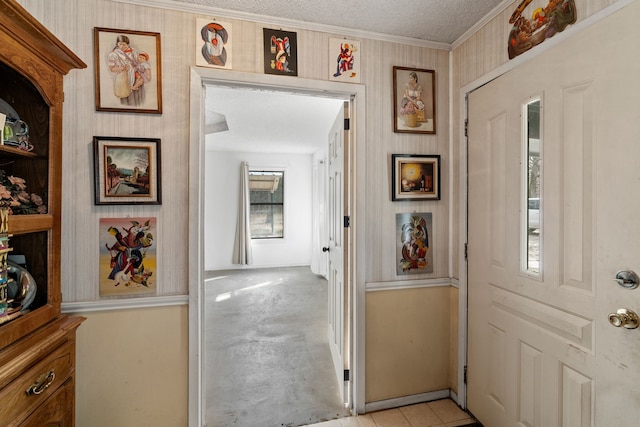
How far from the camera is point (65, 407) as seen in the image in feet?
4.00

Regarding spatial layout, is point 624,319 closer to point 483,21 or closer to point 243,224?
point 483,21

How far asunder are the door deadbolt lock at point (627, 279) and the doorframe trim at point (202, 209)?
Answer: 118 centimetres

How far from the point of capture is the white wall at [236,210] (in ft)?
19.8

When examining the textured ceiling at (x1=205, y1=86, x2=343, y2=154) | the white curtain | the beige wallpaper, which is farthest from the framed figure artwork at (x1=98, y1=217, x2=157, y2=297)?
the white curtain

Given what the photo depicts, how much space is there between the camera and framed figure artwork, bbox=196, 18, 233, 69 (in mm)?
1649

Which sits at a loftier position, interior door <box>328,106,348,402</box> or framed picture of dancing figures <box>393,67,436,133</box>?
framed picture of dancing figures <box>393,67,436,133</box>

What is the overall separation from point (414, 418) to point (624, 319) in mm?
1329

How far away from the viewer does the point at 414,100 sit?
77.4 inches

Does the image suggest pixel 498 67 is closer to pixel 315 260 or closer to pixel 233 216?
pixel 315 260

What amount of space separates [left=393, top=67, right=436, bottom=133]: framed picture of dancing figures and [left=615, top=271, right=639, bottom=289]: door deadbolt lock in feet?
4.13

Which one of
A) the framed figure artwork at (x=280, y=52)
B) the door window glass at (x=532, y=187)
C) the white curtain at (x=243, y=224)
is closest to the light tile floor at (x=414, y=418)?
the door window glass at (x=532, y=187)

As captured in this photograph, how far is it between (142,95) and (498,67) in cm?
201

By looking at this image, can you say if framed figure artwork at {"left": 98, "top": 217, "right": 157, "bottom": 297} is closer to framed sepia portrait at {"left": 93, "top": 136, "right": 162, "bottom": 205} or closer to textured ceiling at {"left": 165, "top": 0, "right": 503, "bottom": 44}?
framed sepia portrait at {"left": 93, "top": 136, "right": 162, "bottom": 205}

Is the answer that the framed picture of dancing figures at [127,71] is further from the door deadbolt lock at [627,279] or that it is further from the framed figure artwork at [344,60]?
the door deadbolt lock at [627,279]
